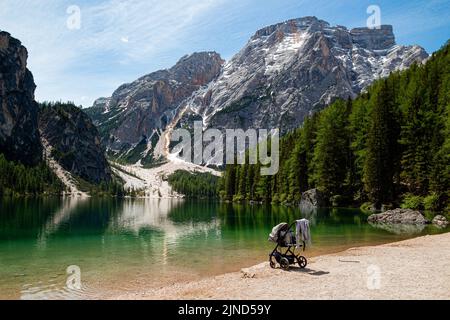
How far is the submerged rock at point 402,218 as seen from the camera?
45969 millimetres

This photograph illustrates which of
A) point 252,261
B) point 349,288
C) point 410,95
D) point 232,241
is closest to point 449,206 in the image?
point 410,95

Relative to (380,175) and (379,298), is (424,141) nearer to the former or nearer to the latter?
(380,175)

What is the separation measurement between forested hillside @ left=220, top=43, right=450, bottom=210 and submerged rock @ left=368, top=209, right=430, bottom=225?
828 cm

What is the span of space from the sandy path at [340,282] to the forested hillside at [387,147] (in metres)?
36.4

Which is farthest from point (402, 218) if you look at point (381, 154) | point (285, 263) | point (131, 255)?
point (131, 255)

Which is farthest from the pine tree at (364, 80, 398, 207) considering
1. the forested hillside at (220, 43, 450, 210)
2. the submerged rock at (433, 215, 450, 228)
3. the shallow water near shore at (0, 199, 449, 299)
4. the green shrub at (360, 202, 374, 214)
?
the shallow water near shore at (0, 199, 449, 299)

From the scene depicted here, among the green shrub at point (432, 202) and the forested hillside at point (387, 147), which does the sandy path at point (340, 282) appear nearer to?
the green shrub at point (432, 202)

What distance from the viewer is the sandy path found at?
13900 mm

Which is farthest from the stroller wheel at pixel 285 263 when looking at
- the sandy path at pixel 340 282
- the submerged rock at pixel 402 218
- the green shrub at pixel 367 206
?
the green shrub at pixel 367 206

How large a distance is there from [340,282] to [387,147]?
2260 inches

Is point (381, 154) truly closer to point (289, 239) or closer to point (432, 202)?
point (432, 202)

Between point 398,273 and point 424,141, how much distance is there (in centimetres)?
4934

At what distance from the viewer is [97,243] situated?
36406 mm
